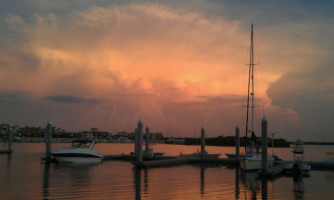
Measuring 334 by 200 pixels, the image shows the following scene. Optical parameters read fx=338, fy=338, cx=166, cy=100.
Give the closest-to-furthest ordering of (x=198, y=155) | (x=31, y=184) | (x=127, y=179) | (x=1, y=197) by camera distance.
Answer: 1. (x=1, y=197)
2. (x=31, y=184)
3. (x=127, y=179)
4. (x=198, y=155)

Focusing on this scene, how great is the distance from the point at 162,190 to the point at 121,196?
287 cm

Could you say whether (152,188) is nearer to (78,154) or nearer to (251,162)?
(251,162)

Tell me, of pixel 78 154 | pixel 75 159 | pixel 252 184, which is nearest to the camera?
pixel 252 184

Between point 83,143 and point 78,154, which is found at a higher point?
point 83,143

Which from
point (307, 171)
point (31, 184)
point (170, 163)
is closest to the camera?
point (31, 184)

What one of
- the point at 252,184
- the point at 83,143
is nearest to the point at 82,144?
the point at 83,143

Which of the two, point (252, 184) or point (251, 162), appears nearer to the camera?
point (252, 184)

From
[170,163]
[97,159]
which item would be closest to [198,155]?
[170,163]

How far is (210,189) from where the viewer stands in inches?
741

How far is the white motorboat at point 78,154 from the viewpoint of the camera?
32406 mm

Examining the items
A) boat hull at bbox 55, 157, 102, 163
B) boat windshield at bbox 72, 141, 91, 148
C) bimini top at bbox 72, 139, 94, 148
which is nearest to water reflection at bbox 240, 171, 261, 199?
boat hull at bbox 55, 157, 102, 163

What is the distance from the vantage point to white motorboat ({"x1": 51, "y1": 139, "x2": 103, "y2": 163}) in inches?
1276

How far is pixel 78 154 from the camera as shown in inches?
1307

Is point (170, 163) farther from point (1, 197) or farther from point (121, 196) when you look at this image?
point (1, 197)
